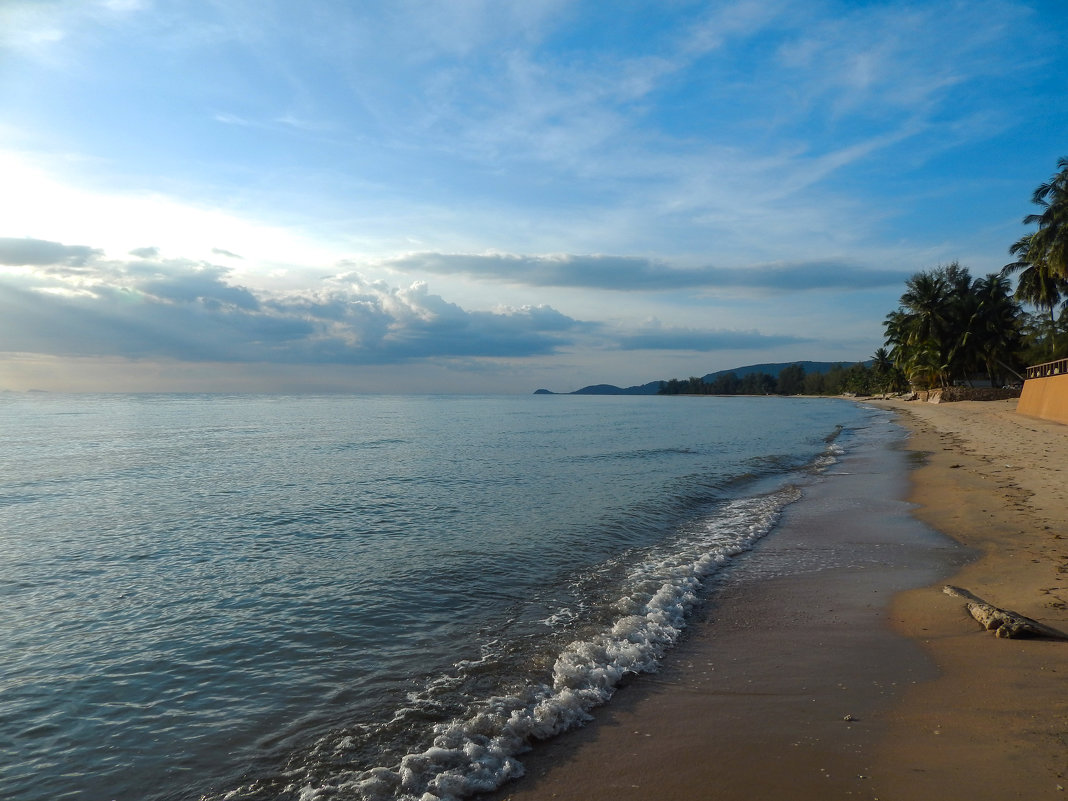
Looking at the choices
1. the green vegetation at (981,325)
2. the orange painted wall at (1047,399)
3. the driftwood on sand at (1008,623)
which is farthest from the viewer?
the green vegetation at (981,325)

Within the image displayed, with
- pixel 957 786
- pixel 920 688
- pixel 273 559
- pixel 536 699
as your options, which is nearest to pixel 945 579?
pixel 920 688

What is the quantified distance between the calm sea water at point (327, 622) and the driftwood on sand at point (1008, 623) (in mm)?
3171

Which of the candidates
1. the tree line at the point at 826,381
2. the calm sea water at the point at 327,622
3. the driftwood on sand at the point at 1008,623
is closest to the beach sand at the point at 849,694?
the driftwood on sand at the point at 1008,623

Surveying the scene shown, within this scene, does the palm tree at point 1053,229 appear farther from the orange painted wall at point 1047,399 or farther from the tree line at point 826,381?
the tree line at point 826,381

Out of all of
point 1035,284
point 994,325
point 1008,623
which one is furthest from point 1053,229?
point 1008,623

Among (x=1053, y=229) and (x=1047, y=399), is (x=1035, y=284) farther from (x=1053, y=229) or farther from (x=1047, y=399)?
(x=1047, y=399)

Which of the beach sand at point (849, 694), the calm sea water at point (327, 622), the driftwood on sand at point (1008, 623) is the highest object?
the driftwood on sand at point (1008, 623)

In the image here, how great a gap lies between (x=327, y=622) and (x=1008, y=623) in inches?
298

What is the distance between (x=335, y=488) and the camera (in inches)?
726

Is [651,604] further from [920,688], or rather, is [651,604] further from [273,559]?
[273,559]

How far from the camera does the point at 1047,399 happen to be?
32656 mm

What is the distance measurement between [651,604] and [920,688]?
3.27 metres

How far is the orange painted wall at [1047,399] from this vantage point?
2942 centimetres

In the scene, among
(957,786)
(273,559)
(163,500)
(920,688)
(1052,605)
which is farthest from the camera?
(163,500)
